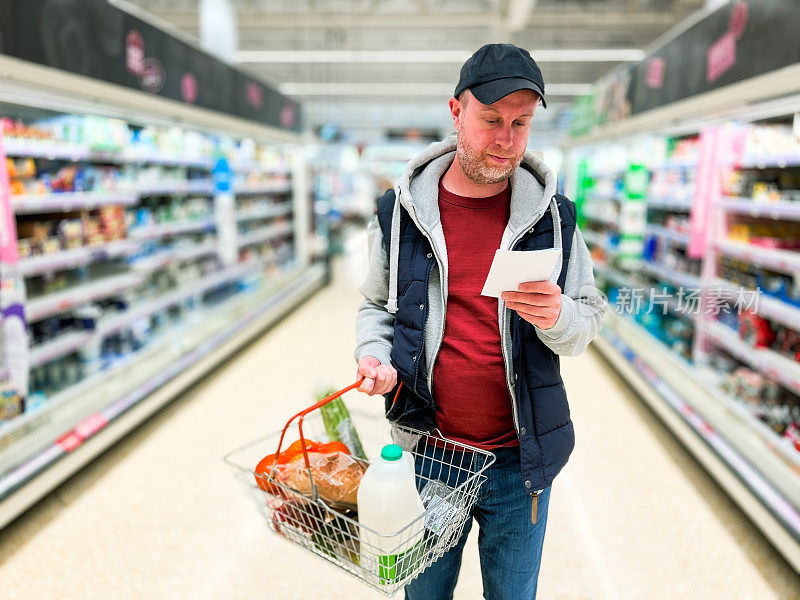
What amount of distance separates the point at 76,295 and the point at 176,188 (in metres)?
1.70

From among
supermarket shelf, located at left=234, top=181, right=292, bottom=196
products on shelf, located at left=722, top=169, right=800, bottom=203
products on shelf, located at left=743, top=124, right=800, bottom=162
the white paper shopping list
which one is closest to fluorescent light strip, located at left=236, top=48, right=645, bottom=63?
supermarket shelf, located at left=234, top=181, right=292, bottom=196

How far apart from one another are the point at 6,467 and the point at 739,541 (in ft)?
11.5

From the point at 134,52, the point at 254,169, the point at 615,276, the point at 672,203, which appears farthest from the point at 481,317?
the point at 254,169

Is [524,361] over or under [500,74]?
under

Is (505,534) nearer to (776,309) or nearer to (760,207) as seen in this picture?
(776,309)

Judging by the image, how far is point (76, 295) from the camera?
3928 millimetres

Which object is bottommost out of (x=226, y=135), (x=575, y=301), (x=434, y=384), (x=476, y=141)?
(x=434, y=384)

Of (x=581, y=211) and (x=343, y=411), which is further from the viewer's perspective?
(x=581, y=211)

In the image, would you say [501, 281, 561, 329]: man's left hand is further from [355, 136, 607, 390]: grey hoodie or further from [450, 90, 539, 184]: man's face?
[450, 90, 539, 184]: man's face

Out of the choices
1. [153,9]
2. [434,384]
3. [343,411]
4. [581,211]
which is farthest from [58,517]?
[153,9]

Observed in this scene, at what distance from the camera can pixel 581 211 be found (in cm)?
817

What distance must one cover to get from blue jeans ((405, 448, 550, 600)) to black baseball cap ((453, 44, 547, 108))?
857 mm

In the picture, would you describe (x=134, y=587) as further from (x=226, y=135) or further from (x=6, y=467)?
(x=226, y=135)

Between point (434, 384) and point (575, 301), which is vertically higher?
point (575, 301)
